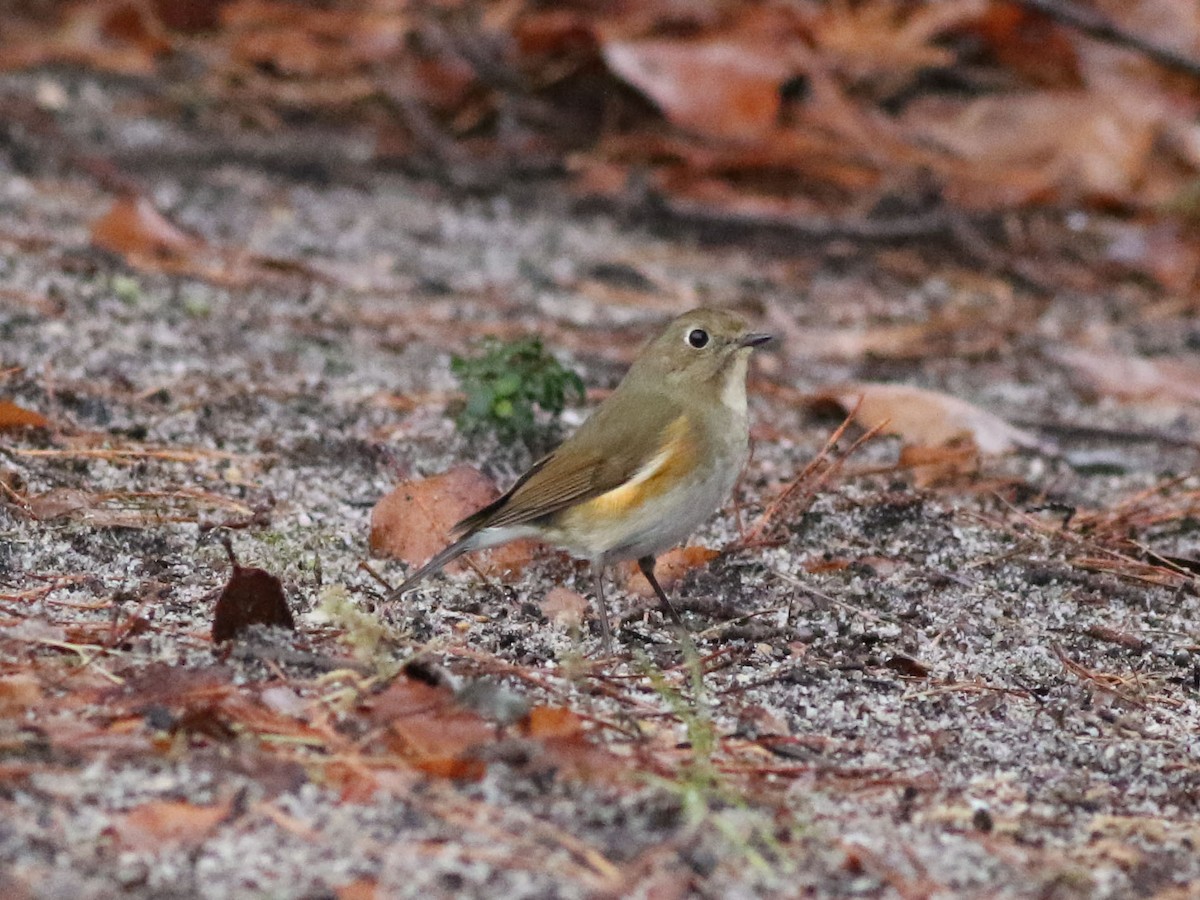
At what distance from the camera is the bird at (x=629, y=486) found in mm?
4086

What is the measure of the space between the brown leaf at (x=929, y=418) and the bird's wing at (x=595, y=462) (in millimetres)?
1251

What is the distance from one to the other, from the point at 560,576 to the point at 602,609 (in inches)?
18.5

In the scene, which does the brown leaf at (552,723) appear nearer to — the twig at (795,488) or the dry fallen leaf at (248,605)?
the dry fallen leaf at (248,605)

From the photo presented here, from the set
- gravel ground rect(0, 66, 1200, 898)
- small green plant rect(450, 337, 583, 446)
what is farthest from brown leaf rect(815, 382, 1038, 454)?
small green plant rect(450, 337, 583, 446)

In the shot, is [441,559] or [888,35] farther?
[888,35]

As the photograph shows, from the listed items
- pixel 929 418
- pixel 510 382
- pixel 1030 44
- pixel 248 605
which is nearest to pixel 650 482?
pixel 510 382

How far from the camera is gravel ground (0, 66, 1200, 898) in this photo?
107 inches

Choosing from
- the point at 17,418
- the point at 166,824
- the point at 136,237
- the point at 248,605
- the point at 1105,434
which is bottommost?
the point at 1105,434

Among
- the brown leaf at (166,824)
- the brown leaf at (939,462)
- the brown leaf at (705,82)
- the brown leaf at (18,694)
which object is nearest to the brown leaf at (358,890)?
the brown leaf at (166,824)

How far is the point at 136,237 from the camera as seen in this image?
251 inches

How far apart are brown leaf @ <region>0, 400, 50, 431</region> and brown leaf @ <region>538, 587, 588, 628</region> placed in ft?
4.68

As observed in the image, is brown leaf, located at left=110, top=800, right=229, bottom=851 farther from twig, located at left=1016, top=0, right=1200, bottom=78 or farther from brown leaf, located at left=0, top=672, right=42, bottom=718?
twig, located at left=1016, top=0, right=1200, bottom=78

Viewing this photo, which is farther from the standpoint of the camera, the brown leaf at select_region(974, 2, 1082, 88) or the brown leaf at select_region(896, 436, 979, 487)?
the brown leaf at select_region(974, 2, 1082, 88)

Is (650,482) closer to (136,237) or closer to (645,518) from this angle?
(645,518)
